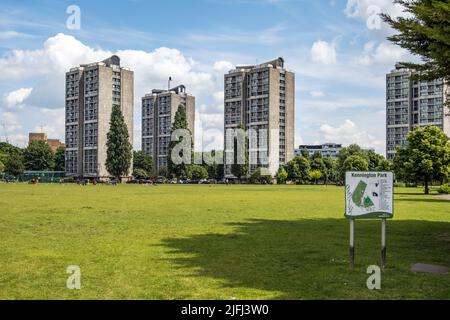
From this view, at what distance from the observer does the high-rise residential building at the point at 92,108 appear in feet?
561

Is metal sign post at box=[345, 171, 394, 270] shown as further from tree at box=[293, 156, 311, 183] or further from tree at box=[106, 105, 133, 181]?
tree at box=[293, 156, 311, 183]

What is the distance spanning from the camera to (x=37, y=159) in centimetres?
19525

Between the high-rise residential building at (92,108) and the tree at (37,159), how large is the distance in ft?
57.9

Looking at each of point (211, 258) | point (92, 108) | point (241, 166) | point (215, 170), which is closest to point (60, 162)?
point (92, 108)

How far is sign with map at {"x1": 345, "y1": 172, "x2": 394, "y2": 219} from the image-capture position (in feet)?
42.2

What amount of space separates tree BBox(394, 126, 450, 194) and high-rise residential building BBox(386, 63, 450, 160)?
11074cm

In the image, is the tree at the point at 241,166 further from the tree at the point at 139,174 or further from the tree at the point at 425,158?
the tree at the point at 425,158

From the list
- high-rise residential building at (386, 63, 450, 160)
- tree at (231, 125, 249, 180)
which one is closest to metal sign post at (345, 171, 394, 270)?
tree at (231, 125, 249, 180)

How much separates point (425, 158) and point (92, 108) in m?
135

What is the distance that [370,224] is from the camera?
2533cm

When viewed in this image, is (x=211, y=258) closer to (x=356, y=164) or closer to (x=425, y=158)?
(x=425, y=158)
